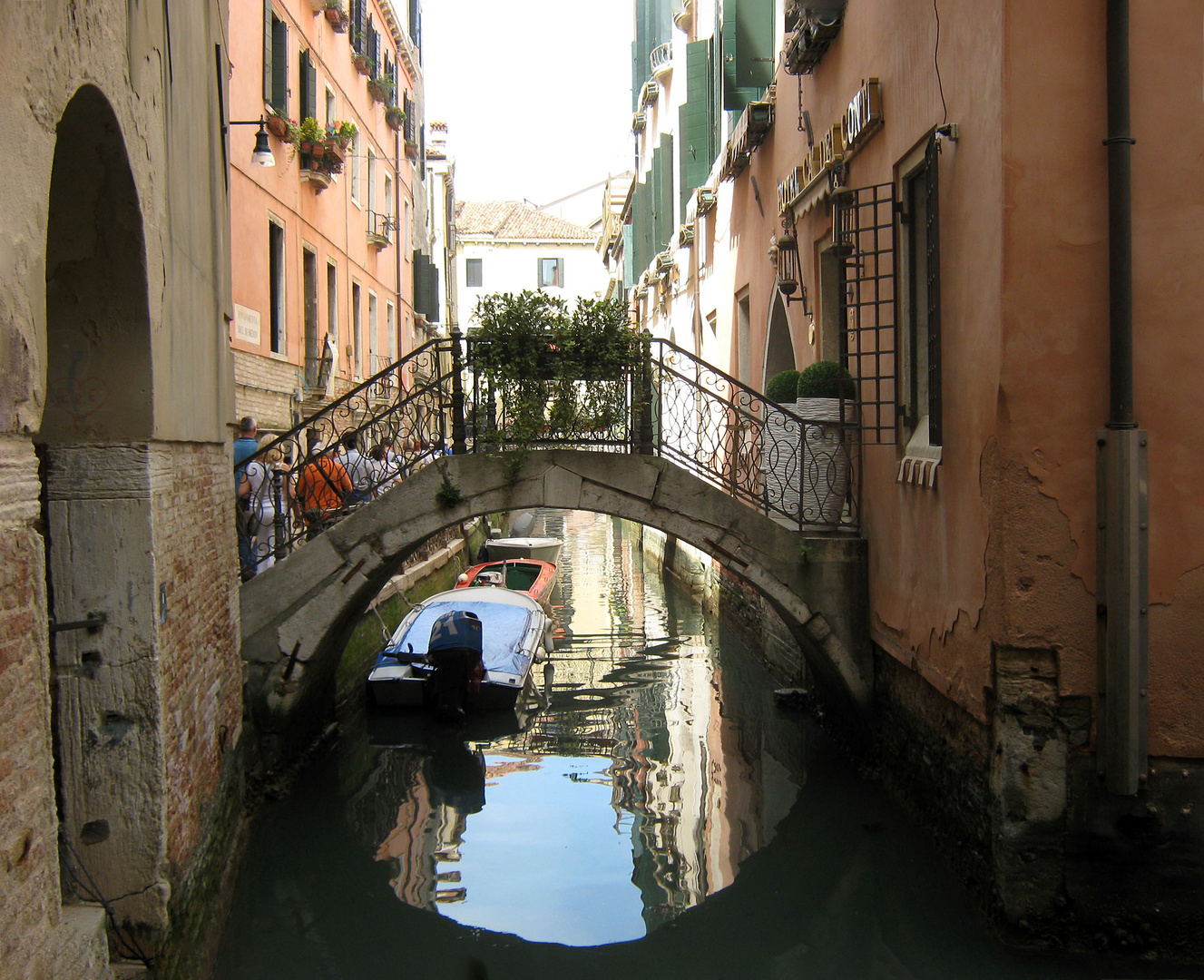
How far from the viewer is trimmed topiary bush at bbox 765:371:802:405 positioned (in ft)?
26.0

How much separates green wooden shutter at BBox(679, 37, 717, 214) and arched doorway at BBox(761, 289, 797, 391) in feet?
12.3

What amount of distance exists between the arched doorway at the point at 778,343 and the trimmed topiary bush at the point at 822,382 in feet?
9.31

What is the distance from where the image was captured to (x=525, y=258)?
1630 inches

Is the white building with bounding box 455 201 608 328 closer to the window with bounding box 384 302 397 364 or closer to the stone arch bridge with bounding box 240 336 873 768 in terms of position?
the window with bounding box 384 302 397 364

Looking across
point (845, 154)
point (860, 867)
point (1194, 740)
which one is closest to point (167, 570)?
point (860, 867)

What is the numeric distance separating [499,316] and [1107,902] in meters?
4.91

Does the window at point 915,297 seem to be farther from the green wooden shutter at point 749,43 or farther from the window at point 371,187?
the window at point 371,187

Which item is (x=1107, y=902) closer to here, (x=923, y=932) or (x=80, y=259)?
(x=923, y=932)

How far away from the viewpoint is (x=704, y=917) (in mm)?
5895

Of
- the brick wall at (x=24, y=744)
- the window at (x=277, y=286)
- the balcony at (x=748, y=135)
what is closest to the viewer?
the brick wall at (x=24, y=744)

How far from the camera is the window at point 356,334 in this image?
16156 mm

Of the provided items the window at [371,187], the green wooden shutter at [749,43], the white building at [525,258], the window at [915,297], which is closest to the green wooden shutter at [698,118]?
the green wooden shutter at [749,43]

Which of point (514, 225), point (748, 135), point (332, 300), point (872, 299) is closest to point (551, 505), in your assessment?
point (872, 299)

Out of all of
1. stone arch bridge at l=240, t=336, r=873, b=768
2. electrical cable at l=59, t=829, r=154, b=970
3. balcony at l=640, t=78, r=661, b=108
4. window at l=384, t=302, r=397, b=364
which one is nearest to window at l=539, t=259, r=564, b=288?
balcony at l=640, t=78, r=661, b=108
